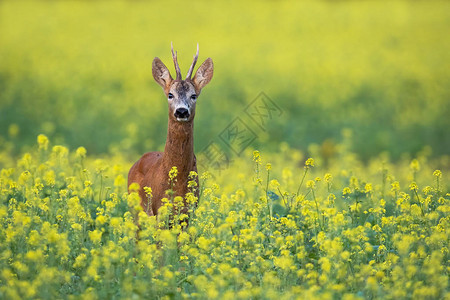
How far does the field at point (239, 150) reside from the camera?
5906 millimetres

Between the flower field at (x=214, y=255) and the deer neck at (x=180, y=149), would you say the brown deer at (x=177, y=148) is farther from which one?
the flower field at (x=214, y=255)

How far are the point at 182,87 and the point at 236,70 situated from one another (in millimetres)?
15129

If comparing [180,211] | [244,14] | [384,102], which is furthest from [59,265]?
[244,14]

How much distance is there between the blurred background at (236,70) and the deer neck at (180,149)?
232 inches

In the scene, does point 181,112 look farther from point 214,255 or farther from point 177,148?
point 214,255

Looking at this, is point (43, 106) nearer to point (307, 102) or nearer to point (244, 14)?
point (307, 102)

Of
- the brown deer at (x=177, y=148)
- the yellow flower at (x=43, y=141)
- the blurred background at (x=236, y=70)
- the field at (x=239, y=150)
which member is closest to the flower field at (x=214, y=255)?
the field at (x=239, y=150)

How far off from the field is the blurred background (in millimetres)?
87

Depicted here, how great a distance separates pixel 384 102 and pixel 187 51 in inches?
281

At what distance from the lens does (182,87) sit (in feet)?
25.0

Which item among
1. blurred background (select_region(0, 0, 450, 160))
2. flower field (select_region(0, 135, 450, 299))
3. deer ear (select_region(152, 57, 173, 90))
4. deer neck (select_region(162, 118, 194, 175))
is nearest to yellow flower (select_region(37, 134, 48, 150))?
flower field (select_region(0, 135, 450, 299))

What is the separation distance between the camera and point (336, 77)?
21.9 metres
